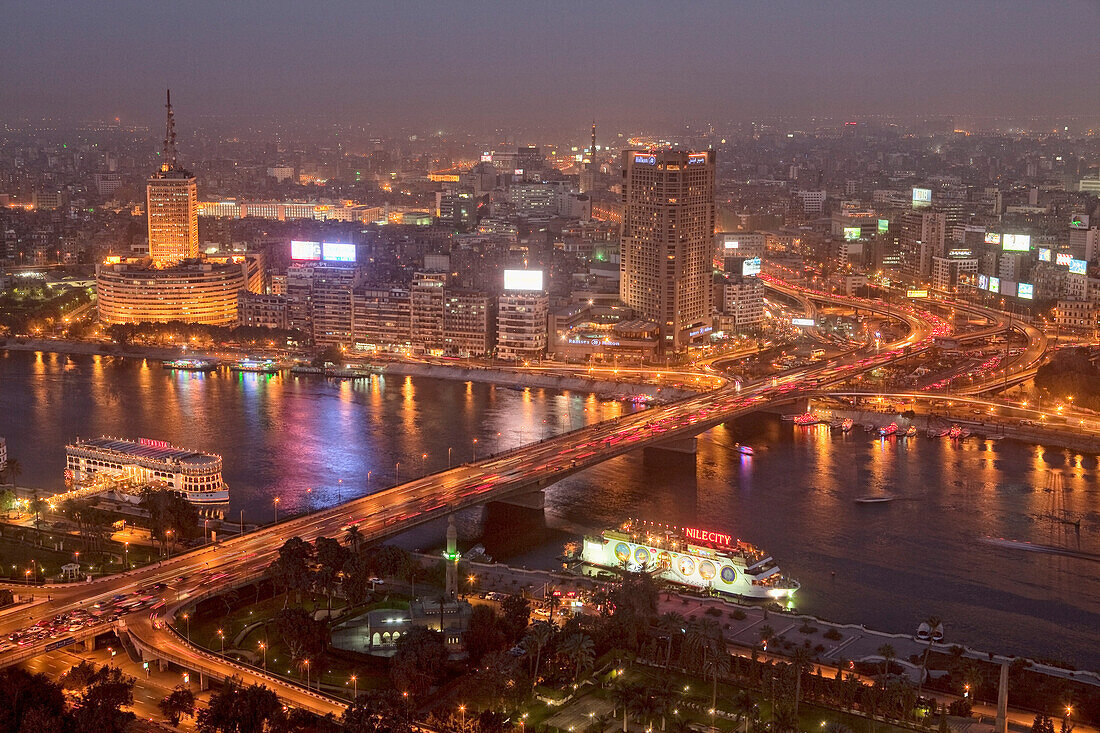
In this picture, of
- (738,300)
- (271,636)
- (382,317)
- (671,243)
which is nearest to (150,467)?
(271,636)

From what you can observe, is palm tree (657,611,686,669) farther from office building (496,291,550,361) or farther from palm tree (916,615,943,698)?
office building (496,291,550,361)

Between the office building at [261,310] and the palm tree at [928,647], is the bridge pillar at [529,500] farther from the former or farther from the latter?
the office building at [261,310]

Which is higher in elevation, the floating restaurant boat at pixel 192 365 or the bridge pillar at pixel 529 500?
the floating restaurant boat at pixel 192 365

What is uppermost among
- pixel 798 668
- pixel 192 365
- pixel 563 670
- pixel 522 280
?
pixel 522 280

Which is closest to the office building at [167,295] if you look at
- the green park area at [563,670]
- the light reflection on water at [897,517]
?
the light reflection on water at [897,517]

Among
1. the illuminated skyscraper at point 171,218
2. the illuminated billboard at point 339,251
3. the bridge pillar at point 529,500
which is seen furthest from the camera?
the illuminated skyscraper at point 171,218

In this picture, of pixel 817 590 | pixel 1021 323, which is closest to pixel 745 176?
pixel 1021 323

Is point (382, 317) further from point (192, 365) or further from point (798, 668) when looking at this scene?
point (798, 668)
